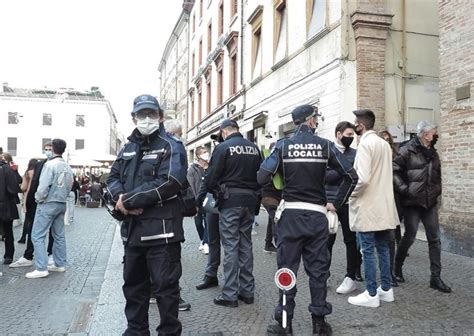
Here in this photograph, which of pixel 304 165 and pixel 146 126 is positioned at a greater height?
pixel 146 126

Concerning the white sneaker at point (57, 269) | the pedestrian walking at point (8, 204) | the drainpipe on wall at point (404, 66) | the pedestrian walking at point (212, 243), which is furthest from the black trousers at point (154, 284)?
the drainpipe on wall at point (404, 66)

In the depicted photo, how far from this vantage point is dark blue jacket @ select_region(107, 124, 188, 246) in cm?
351

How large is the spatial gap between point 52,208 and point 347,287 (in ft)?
13.4

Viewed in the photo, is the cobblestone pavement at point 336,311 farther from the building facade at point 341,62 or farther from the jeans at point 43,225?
the building facade at point 341,62

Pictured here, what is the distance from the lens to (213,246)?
19.6 ft

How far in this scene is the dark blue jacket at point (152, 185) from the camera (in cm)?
351

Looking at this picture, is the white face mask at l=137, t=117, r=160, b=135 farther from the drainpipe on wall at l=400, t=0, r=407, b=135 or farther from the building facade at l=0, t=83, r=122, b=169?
the building facade at l=0, t=83, r=122, b=169

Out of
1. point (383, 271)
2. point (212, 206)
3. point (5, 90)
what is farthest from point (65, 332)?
point (5, 90)

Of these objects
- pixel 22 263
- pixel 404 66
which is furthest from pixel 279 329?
pixel 404 66

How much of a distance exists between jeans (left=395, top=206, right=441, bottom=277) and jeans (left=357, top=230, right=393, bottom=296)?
0.81 metres

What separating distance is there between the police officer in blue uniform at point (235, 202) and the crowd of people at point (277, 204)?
11 mm

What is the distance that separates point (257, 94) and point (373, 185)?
45.5ft

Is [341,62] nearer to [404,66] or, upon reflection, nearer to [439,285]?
[404,66]

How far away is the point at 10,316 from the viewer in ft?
15.7
